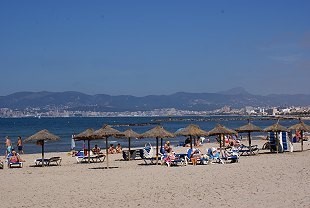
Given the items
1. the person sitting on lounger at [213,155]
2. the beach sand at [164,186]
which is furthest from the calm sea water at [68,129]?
the beach sand at [164,186]

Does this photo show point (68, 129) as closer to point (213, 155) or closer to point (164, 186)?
point (213, 155)

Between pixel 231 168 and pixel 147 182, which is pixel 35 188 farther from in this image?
pixel 231 168

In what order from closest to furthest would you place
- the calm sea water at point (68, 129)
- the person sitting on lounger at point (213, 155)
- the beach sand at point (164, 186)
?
the beach sand at point (164, 186) → the person sitting on lounger at point (213, 155) → the calm sea water at point (68, 129)

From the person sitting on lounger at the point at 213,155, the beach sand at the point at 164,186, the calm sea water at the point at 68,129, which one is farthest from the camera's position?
the calm sea water at the point at 68,129

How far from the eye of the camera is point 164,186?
40.1ft

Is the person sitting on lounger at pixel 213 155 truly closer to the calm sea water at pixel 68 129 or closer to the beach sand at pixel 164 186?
the beach sand at pixel 164 186

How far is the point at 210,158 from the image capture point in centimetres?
1836

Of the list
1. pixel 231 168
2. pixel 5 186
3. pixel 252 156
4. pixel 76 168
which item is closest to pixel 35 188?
pixel 5 186


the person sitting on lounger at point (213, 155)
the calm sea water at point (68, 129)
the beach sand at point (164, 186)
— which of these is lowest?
the beach sand at point (164, 186)

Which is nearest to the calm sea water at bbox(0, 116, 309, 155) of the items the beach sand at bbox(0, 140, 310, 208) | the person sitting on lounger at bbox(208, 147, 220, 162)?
the person sitting on lounger at bbox(208, 147, 220, 162)

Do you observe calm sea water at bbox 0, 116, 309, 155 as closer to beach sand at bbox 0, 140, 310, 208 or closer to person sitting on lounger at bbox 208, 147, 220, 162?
person sitting on lounger at bbox 208, 147, 220, 162

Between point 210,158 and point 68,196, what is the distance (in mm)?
8363

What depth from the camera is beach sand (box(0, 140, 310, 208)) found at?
1001 centimetres

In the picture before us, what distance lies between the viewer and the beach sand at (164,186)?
10.0 m
